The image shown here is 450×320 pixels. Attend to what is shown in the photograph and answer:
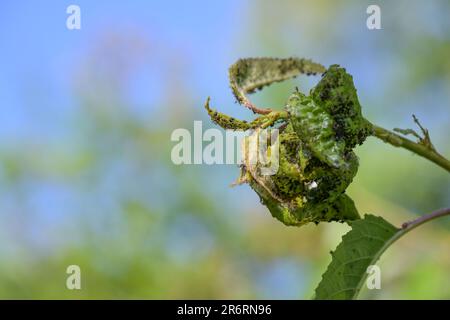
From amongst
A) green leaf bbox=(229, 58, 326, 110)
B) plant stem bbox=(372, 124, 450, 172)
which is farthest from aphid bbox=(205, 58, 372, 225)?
green leaf bbox=(229, 58, 326, 110)

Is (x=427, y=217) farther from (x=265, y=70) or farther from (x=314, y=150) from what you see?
(x=265, y=70)

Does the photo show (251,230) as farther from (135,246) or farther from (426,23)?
(426,23)

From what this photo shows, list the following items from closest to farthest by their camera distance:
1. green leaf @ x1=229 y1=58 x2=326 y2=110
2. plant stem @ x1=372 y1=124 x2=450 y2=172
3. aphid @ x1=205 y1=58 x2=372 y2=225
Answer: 1. aphid @ x1=205 y1=58 x2=372 y2=225
2. plant stem @ x1=372 y1=124 x2=450 y2=172
3. green leaf @ x1=229 y1=58 x2=326 y2=110

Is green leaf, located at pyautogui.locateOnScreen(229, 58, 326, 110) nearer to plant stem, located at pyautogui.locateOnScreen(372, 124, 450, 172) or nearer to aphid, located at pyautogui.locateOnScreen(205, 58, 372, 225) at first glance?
aphid, located at pyautogui.locateOnScreen(205, 58, 372, 225)

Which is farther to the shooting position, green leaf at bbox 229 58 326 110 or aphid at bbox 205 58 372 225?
green leaf at bbox 229 58 326 110

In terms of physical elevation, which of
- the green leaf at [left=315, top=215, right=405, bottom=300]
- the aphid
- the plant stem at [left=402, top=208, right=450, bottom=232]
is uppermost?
the aphid

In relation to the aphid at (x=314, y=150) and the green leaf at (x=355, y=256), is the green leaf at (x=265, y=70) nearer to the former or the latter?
the aphid at (x=314, y=150)

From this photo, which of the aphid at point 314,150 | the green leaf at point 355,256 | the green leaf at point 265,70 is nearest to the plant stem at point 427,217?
the green leaf at point 355,256
